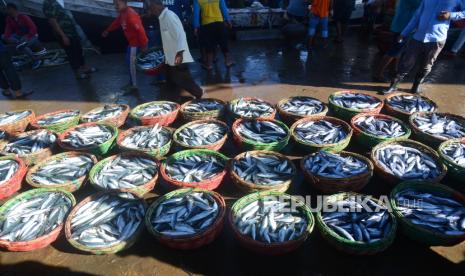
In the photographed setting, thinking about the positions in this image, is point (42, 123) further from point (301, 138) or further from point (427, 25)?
point (427, 25)

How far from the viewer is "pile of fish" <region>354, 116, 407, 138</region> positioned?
17.5 ft

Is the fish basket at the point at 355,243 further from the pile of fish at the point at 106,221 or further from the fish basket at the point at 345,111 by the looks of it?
the fish basket at the point at 345,111

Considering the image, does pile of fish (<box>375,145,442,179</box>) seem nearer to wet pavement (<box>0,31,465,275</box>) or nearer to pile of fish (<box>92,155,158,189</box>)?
wet pavement (<box>0,31,465,275</box>)

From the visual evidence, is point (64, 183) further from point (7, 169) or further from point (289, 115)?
point (289, 115)

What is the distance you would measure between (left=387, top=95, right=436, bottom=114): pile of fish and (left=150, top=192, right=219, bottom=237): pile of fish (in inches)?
174

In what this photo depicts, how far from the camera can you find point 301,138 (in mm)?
5309

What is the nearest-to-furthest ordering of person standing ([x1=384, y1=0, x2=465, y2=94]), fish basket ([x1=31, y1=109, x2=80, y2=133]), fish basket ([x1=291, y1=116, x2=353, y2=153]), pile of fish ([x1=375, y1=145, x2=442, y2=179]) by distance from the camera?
1. pile of fish ([x1=375, y1=145, x2=442, y2=179])
2. fish basket ([x1=291, y1=116, x2=353, y2=153])
3. fish basket ([x1=31, y1=109, x2=80, y2=133])
4. person standing ([x1=384, y1=0, x2=465, y2=94])

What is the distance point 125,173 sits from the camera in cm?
465

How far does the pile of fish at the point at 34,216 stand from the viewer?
3.75 metres

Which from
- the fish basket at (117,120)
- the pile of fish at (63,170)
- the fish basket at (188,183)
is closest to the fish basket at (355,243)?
the fish basket at (188,183)

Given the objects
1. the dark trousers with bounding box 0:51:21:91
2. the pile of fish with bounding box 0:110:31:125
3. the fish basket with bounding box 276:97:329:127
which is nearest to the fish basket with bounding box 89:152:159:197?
the fish basket with bounding box 276:97:329:127

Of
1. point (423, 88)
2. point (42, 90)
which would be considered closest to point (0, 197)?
point (42, 90)

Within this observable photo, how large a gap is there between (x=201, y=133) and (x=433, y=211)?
3.52 meters

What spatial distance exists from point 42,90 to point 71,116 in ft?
9.94
